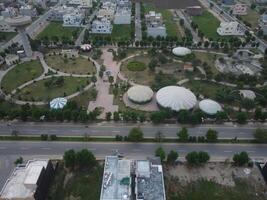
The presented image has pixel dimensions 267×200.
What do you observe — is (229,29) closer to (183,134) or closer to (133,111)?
(133,111)

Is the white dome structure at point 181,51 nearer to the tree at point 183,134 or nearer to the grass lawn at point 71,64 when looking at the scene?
the grass lawn at point 71,64

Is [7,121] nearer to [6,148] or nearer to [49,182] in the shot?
[6,148]

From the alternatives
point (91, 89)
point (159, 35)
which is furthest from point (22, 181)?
point (159, 35)

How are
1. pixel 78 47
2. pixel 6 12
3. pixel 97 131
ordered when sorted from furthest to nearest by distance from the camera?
pixel 6 12, pixel 78 47, pixel 97 131

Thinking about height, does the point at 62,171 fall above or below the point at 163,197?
below

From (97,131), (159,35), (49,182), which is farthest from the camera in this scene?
(159,35)
